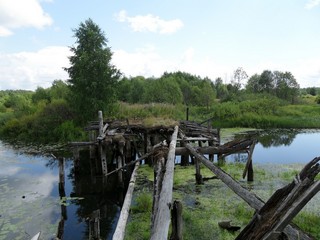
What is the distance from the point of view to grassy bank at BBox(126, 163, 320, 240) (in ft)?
24.0

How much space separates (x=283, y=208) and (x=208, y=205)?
7138 millimetres

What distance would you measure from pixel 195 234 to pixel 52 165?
11916 millimetres

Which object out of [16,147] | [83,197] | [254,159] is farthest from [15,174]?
[254,159]

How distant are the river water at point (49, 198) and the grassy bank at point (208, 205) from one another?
3.78 feet

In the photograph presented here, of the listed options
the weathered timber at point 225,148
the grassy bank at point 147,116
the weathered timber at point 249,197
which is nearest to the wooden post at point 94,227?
the weathered timber at point 249,197

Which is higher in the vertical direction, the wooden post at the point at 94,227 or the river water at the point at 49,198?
the wooden post at the point at 94,227

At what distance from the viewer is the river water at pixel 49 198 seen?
8.54 metres

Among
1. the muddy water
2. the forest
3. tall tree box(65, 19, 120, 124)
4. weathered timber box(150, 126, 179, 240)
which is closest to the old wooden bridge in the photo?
weathered timber box(150, 126, 179, 240)

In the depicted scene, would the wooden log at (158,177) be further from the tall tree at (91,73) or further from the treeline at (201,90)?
the treeline at (201,90)

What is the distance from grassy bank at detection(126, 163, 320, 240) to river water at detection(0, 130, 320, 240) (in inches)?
45.4

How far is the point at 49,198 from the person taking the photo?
436 inches

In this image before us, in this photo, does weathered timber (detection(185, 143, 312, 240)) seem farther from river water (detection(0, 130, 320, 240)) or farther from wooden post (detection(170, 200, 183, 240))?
river water (detection(0, 130, 320, 240))

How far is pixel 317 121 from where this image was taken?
33469 mm

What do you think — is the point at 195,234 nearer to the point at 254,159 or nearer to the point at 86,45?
the point at 254,159
